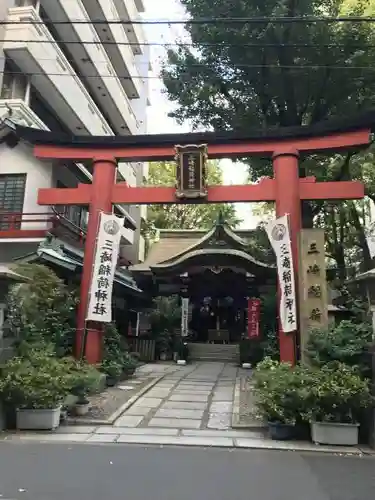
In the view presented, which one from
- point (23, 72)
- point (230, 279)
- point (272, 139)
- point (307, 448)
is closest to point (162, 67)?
point (23, 72)

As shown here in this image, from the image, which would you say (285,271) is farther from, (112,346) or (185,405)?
(112,346)

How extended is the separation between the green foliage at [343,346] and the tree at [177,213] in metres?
25.2

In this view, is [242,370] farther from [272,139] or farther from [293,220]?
[272,139]

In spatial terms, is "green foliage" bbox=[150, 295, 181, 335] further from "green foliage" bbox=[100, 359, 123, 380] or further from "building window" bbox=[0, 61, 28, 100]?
"building window" bbox=[0, 61, 28, 100]

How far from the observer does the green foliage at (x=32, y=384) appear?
23.1ft

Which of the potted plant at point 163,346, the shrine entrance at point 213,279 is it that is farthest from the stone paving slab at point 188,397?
the potted plant at point 163,346

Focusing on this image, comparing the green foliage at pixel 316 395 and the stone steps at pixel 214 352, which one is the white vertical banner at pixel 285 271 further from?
the stone steps at pixel 214 352

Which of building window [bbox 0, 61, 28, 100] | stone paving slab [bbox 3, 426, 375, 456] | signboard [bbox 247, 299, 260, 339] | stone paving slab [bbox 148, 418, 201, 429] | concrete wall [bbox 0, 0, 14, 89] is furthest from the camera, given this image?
signboard [bbox 247, 299, 260, 339]

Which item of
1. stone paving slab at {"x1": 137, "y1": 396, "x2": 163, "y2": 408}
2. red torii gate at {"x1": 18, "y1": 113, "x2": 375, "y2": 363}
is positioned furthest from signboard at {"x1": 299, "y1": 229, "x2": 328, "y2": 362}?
stone paving slab at {"x1": 137, "y1": 396, "x2": 163, "y2": 408}

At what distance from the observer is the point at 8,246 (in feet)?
46.8

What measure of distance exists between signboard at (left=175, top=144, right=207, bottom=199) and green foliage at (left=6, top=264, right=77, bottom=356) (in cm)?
383

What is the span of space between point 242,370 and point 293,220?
699 cm

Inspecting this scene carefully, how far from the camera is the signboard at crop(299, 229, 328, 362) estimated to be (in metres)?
9.08

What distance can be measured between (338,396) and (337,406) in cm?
20
